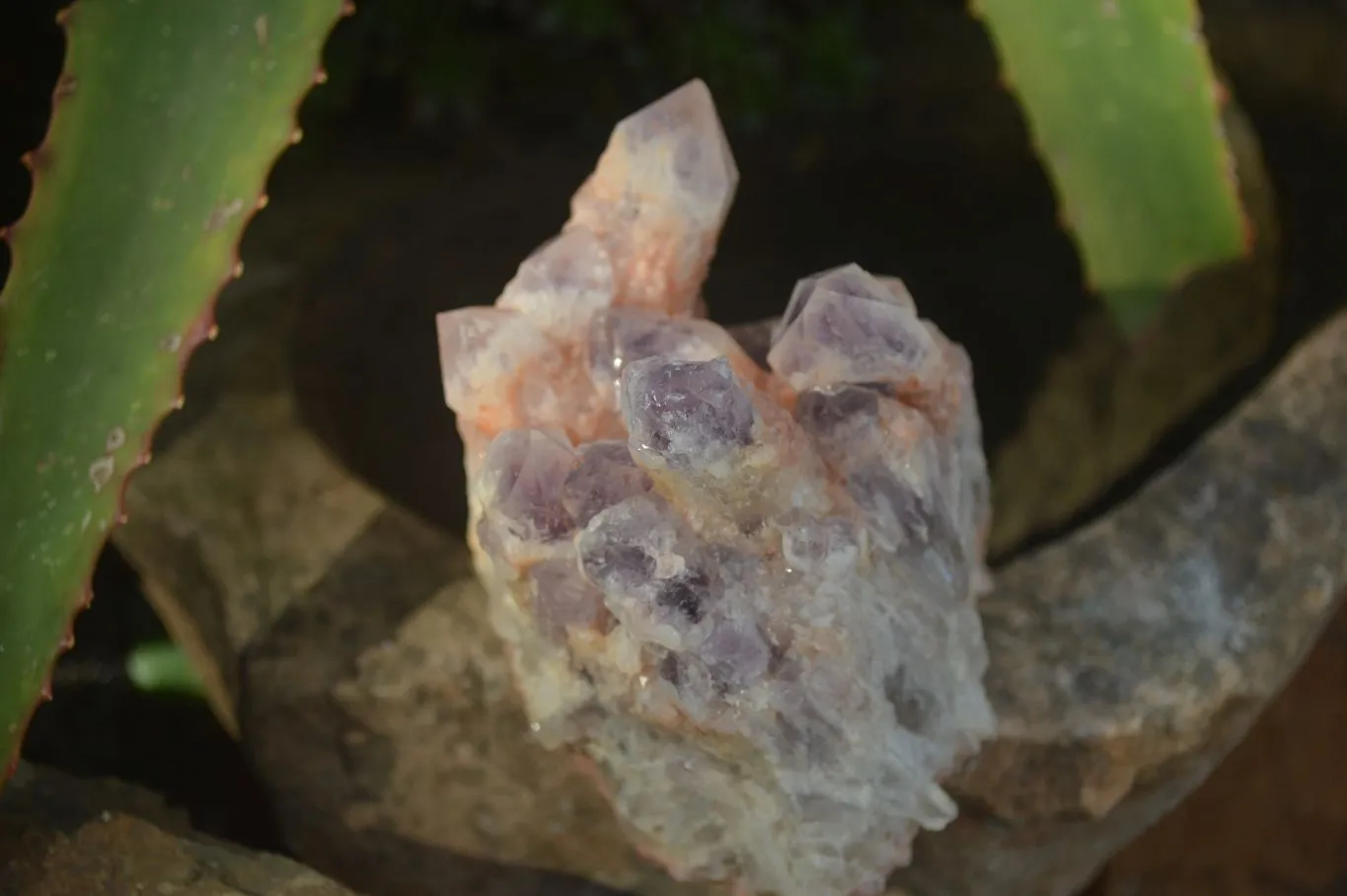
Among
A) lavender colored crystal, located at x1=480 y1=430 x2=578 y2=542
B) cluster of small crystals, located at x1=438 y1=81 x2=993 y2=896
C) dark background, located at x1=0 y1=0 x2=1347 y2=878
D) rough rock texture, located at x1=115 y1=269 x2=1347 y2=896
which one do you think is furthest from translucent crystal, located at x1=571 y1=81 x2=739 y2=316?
dark background, located at x1=0 y1=0 x2=1347 y2=878

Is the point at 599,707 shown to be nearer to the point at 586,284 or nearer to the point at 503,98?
the point at 586,284

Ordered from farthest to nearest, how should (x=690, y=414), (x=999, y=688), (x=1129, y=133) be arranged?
(x=1129, y=133) → (x=999, y=688) → (x=690, y=414)

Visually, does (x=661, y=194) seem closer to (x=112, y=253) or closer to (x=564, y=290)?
(x=564, y=290)

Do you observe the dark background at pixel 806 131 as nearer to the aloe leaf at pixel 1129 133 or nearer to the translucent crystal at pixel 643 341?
the aloe leaf at pixel 1129 133

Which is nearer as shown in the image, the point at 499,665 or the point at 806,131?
the point at 499,665

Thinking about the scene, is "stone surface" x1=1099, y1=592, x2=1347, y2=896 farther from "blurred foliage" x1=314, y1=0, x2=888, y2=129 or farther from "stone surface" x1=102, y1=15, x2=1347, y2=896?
"blurred foliage" x1=314, y1=0, x2=888, y2=129

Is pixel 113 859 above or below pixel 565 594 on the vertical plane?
below

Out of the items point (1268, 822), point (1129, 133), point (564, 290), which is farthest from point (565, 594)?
point (1268, 822)

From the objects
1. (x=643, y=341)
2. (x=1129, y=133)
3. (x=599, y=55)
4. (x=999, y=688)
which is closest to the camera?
(x=643, y=341)

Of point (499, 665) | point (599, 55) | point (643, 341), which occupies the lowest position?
point (499, 665)
